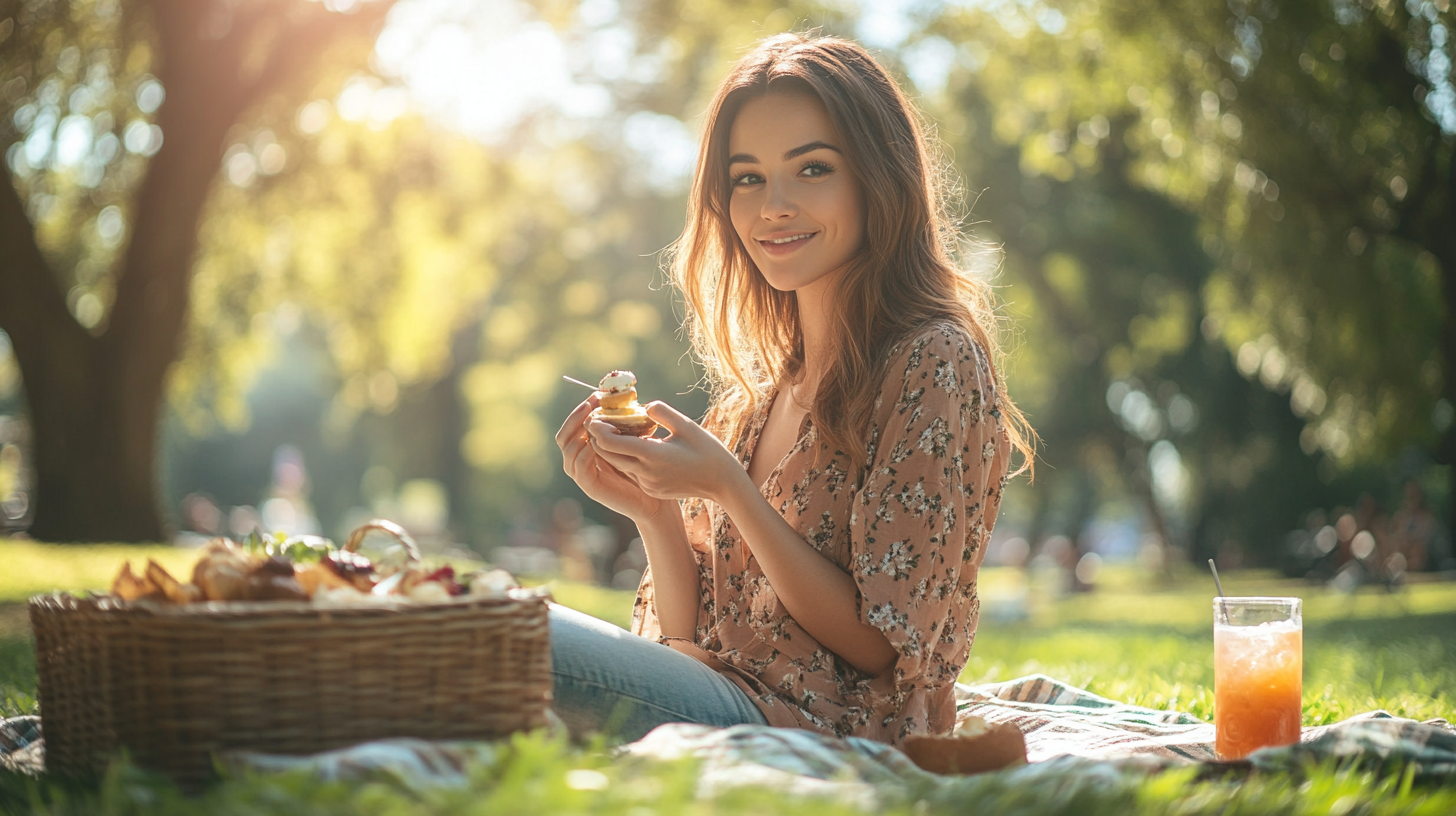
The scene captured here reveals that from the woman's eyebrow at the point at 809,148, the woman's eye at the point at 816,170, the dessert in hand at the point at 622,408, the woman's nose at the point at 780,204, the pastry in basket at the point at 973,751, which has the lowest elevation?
the pastry in basket at the point at 973,751

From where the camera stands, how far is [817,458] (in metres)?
3.26

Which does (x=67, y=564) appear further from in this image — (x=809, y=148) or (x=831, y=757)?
(x=831, y=757)

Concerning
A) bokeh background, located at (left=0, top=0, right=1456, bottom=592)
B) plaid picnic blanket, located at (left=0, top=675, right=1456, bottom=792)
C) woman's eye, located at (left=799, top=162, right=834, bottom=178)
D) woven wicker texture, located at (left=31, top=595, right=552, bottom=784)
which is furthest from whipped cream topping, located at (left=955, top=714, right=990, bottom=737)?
bokeh background, located at (left=0, top=0, right=1456, bottom=592)

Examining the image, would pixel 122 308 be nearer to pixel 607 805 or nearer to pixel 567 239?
pixel 607 805

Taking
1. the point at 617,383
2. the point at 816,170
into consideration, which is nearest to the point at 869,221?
the point at 816,170

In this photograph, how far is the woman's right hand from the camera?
3.37 meters

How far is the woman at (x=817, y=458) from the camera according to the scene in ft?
9.62

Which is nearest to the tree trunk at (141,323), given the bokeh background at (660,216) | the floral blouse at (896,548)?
the bokeh background at (660,216)

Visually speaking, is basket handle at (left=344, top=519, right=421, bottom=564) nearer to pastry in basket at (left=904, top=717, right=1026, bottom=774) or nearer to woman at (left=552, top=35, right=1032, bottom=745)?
woman at (left=552, top=35, right=1032, bottom=745)

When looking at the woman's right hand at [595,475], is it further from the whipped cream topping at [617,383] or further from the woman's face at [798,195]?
the woman's face at [798,195]

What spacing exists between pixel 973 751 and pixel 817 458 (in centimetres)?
89

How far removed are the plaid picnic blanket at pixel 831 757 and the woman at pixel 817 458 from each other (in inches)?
13.2

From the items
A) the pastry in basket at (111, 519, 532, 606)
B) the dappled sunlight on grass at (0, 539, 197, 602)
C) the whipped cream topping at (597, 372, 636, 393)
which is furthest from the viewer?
the dappled sunlight on grass at (0, 539, 197, 602)

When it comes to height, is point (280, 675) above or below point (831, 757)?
above
